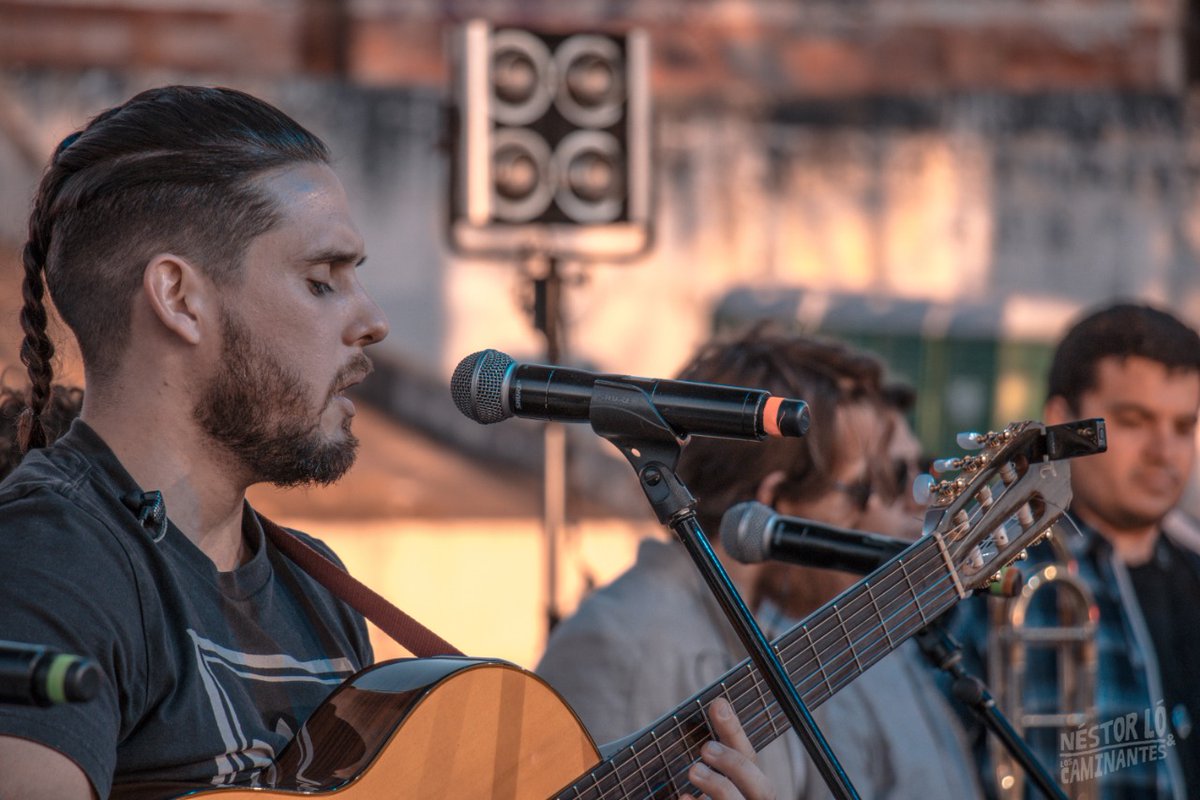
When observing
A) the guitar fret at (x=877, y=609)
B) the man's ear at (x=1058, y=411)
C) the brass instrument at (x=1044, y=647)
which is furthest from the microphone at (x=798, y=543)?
the man's ear at (x=1058, y=411)

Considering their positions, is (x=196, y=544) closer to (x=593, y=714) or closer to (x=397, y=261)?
(x=593, y=714)

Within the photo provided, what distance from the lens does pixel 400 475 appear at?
8.98m

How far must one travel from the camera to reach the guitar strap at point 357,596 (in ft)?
8.74

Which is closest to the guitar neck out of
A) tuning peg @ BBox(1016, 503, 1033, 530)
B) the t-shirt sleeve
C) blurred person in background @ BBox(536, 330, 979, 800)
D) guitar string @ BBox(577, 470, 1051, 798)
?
guitar string @ BBox(577, 470, 1051, 798)

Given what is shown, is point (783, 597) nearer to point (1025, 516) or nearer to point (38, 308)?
point (1025, 516)

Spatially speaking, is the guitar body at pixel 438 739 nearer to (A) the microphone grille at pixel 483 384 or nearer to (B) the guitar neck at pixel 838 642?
(B) the guitar neck at pixel 838 642

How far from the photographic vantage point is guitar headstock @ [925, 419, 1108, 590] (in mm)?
2480

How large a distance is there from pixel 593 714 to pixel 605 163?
156 inches

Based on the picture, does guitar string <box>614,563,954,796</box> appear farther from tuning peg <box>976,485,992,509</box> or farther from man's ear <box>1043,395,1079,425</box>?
man's ear <box>1043,395,1079,425</box>

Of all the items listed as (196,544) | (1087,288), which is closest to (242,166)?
(196,544)

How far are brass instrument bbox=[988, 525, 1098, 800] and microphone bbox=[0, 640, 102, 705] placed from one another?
9.68 ft

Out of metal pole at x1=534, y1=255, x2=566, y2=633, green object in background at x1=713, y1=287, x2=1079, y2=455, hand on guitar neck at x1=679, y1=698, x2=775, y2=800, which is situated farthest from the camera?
green object in background at x1=713, y1=287, x2=1079, y2=455

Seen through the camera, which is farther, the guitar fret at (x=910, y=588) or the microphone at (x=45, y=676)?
the guitar fret at (x=910, y=588)

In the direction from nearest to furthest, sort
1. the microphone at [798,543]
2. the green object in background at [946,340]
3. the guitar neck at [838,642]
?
1. the guitar neck at [838,642]
2. the microphone at [798,543]
3. the green object in background at [946,340]
